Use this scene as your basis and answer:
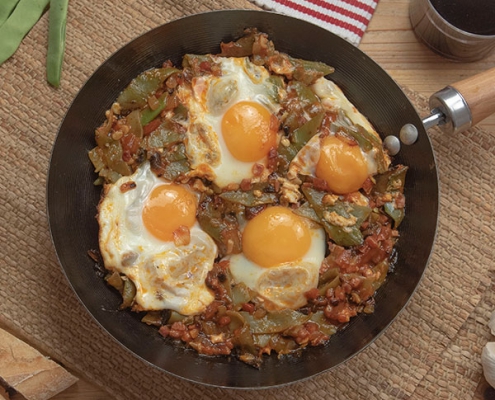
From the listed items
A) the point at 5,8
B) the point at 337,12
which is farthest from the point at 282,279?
the point at 5,8

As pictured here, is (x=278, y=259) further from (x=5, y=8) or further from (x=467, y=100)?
(x=5, y=8)

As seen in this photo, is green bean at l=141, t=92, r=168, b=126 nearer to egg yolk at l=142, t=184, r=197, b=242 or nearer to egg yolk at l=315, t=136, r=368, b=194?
egg yolk at l=142, t=184, r=197, b=242

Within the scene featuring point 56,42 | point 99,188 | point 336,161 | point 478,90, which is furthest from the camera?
point 56,42

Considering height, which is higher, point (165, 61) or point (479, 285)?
point (165, 61)

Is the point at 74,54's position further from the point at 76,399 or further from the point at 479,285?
the point at 479,285

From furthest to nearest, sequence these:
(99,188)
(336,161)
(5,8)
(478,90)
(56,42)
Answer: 1. (5,8)
2. (56,42)
3. (99,188)
4. (336,161)
5. (478,90)

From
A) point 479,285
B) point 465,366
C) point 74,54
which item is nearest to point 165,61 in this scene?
point 74,54

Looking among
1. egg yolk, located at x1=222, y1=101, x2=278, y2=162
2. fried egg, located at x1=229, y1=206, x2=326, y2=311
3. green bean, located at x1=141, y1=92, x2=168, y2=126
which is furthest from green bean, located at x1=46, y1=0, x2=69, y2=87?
fried egg, located at x1=229, y1=206, x2=326, y2=311
